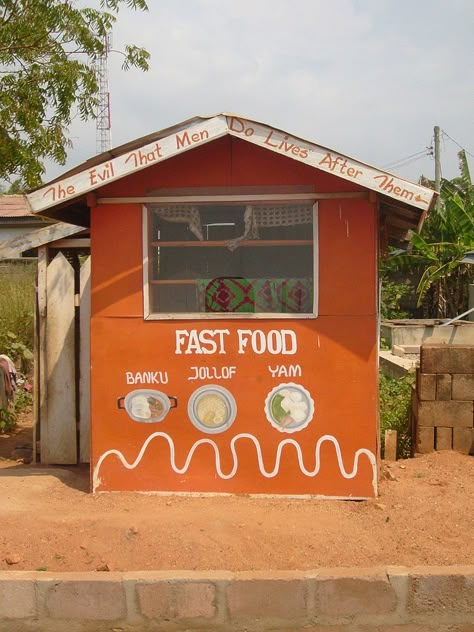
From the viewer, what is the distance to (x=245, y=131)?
17.0 ft

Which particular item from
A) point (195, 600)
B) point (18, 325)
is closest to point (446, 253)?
point (18, 325)

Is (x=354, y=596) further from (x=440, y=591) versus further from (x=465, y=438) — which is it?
(x=465, y=438)

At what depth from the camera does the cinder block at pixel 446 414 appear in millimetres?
6629

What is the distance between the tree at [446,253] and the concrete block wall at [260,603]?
13886mm

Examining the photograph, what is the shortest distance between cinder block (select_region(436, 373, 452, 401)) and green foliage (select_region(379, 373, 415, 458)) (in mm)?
904

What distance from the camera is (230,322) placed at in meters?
5.57

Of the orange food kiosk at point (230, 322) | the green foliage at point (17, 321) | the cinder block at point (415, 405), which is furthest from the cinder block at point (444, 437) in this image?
the green foliage at point (17, 321)

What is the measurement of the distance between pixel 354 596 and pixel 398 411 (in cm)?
439

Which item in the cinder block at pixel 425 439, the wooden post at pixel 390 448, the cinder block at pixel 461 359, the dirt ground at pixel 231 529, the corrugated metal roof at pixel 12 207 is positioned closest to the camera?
the dirt ground at pixel 231 529

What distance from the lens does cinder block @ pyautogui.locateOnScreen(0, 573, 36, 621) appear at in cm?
420

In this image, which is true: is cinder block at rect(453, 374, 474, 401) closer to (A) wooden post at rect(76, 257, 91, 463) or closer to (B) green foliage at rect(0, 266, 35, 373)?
(A) wooden post at rect(76, 257, 91, 463)

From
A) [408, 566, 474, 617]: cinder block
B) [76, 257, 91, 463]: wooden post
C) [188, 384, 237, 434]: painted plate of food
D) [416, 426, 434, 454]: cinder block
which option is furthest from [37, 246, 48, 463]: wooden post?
[408, 566, 474, 617]: cinder block

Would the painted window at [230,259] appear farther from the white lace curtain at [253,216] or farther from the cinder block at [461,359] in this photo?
the cinder block at [461,359]

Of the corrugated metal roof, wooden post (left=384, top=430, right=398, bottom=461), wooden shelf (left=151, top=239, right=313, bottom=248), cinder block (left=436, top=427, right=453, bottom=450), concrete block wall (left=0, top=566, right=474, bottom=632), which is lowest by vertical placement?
concrete block wall (left=0, top=566, right=474, bottom=632)
